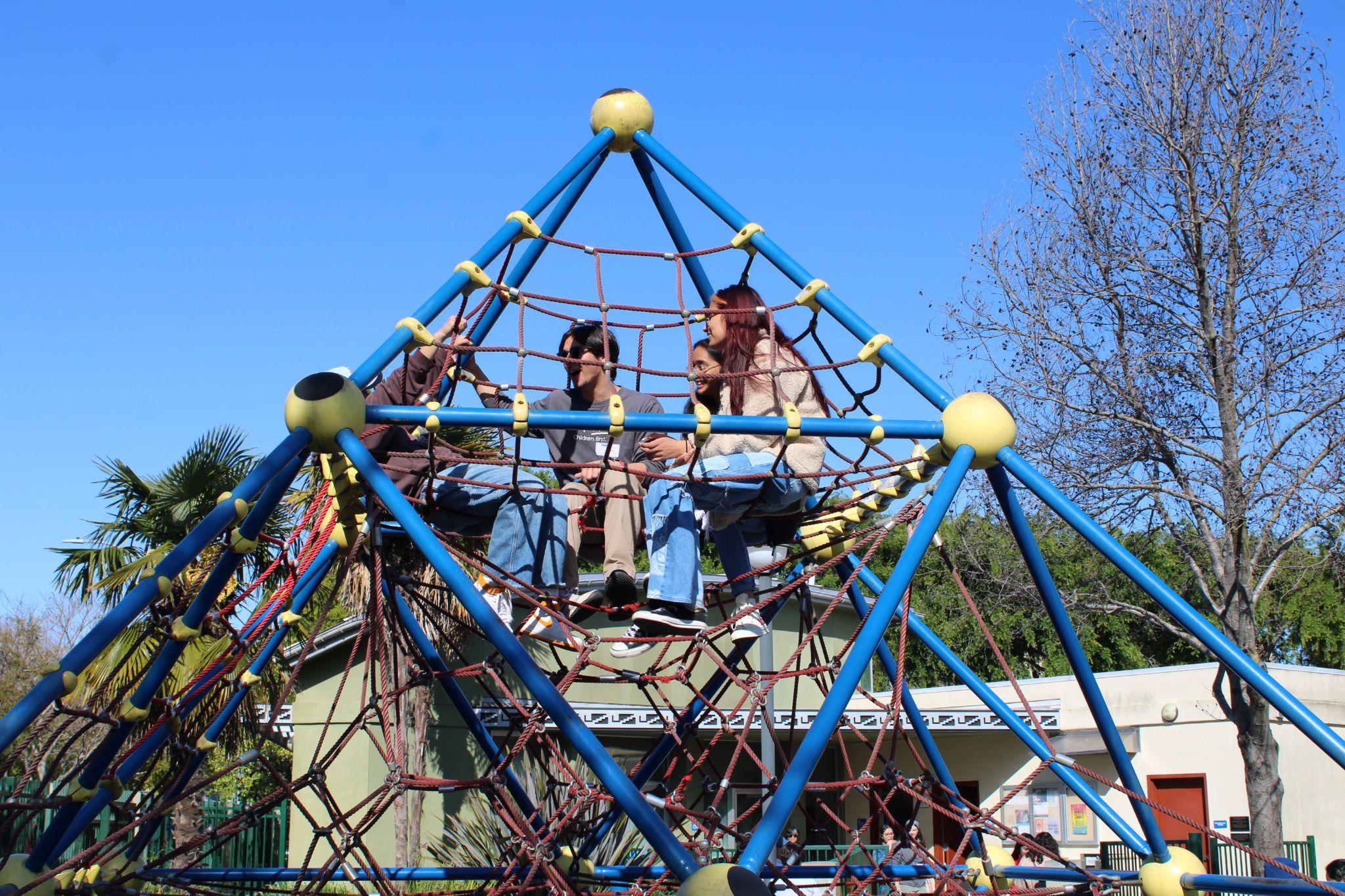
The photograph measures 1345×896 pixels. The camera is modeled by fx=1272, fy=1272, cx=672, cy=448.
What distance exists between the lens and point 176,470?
10.9 metres

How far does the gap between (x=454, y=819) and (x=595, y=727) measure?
129 inches

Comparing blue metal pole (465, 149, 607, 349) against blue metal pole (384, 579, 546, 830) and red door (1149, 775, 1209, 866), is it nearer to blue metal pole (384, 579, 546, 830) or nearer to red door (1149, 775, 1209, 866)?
blue metal pole (384, 579, 546, 830)

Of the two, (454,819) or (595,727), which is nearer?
(454,819)

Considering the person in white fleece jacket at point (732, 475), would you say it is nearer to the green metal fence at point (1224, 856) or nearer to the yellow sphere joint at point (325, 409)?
the yellow sphere joint at point (325, 409)

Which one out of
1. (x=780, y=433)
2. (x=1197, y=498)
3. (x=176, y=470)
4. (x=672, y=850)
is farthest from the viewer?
(x=1197, y=498)

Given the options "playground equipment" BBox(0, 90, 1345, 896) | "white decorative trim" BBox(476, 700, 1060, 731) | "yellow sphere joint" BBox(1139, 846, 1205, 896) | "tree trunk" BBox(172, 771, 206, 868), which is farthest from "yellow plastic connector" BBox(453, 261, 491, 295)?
"white decorative trim" BBox(476, 700, 1060, 731)

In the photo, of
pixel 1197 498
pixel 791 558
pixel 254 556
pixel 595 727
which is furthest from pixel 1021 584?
pixel 791 558

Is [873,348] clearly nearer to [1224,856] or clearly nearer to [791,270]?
[791,270]

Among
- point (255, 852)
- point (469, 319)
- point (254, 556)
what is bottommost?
point (255, 852)

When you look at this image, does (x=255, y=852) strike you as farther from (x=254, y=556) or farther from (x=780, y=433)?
(x=780, y=433)

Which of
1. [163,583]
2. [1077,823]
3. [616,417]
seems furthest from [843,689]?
[1077,823]

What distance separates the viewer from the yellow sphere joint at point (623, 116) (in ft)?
18.0

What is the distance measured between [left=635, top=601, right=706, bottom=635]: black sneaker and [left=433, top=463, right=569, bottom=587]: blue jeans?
46 centimetres

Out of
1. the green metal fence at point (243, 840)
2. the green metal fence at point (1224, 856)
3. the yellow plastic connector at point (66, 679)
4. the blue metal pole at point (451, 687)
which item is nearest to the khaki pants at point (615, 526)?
the blue metal pole at point (451, 687)
